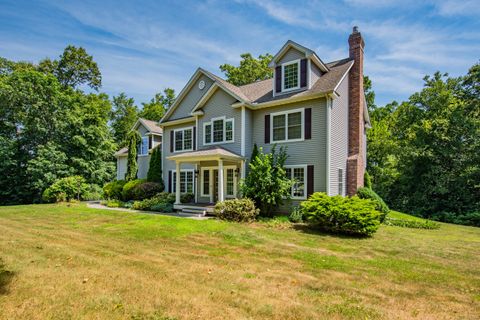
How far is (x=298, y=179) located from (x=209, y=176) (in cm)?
565

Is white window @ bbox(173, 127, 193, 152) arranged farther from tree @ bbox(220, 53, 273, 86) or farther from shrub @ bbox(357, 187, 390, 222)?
tree @ bbox(220, 53, 273, 86)

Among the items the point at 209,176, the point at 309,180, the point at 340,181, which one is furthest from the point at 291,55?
the point at 209,176

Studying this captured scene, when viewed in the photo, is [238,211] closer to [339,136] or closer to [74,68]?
[339,136]

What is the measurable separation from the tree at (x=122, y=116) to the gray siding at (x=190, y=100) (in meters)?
21.8

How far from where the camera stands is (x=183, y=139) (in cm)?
1839

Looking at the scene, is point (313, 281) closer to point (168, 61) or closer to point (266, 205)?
point (266, 205)

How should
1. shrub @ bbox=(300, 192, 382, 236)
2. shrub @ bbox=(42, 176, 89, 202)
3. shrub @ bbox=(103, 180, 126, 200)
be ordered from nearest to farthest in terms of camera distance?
shrub @ bbox=(300, 192, 382, 236)
shrub @ bbox=(42, 176, 89, 202)
shrub @ bbox=(103, 180, 126, 200)

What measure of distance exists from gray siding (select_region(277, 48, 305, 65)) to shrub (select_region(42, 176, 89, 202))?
17.6 meters

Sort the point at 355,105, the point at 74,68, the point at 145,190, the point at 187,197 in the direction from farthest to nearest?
1. the point at 74,68
2. the point at 145,190
3. the point at 187,197
4. the point at 355,105

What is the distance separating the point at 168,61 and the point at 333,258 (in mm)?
15610

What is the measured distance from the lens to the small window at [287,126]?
45.0ft

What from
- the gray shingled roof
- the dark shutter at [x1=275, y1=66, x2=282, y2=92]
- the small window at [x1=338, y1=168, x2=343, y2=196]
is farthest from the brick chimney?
the dark shutter at [x1=275, y1=66, x2=282, y2=92]

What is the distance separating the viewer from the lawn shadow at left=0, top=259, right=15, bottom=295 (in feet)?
14.4

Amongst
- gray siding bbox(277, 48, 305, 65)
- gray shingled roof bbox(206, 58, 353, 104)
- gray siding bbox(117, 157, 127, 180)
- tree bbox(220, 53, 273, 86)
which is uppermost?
tree bbox(220, 53, 273, 86)
